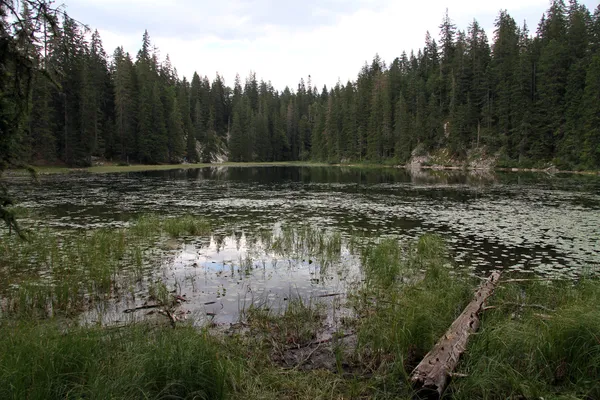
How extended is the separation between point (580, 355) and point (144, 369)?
5.51 meters

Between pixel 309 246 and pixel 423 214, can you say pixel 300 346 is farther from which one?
Result: pixel 423 214

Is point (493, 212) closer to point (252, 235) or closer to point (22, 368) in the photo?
point (252, 235)

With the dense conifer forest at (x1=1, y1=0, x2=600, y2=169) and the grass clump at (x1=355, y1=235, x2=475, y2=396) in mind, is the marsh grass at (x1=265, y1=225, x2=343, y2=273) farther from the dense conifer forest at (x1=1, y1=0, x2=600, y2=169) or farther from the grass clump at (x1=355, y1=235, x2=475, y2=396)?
the dense conifer forest at (x1=1, y1=0, x2=600, y2=169)

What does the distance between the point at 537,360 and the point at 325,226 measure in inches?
537

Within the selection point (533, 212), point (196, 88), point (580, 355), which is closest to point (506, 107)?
point (533, 212)

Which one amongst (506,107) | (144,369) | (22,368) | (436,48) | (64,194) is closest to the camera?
(22,368)

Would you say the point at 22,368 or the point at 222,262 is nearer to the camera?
the point at 22,368

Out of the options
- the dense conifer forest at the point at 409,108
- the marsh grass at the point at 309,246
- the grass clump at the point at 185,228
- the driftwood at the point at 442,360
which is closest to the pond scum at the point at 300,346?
the driftwood at the point at 442,360

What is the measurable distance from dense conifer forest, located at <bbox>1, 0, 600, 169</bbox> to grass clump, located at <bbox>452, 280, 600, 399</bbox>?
38849mm

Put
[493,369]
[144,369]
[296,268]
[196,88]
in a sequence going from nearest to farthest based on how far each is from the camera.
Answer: [144,369] → [493,369] → [296,268] → [196,88]

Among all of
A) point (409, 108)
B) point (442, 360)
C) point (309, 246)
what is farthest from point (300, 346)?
point (409, 108)

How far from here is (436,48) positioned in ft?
362

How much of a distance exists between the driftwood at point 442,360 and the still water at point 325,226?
4.13 metres

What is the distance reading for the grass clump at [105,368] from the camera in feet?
12.7
